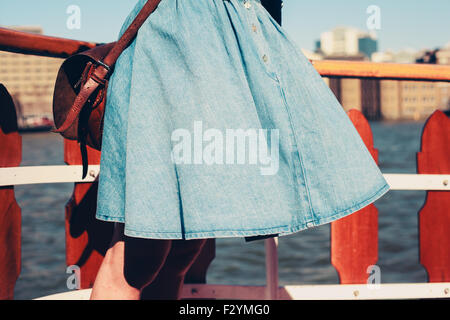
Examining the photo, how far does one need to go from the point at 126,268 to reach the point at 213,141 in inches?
15.2

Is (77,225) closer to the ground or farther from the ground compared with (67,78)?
closer to the ground

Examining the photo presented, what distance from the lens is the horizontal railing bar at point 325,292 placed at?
88.0 inches

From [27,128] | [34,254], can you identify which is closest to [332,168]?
[34,254]

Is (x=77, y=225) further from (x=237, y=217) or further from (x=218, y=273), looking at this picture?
(x=218, y=273)

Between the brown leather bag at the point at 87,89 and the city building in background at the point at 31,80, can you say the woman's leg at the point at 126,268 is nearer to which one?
the brown leather bag at the point at 87,89

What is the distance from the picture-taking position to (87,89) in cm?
126

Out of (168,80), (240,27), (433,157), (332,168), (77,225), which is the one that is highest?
(240,27)

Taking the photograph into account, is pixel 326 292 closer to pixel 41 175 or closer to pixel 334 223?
pixel 334 223

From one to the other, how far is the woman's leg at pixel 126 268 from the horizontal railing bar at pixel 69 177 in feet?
2.46

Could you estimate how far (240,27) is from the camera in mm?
1319

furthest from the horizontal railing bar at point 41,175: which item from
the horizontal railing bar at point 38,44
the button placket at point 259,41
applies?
the button placket at point 259,41

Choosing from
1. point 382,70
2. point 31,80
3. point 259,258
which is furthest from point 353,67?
point 31,80

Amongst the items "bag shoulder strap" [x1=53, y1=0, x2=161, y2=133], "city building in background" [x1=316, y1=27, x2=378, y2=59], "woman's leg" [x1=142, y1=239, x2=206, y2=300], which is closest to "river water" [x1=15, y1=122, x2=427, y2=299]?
"woman's leg" [x1=142, y1=239, x2=206, y2=300]
